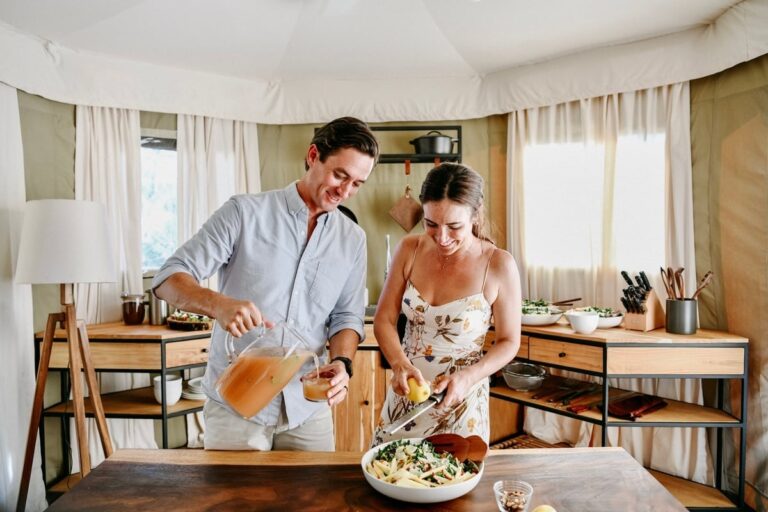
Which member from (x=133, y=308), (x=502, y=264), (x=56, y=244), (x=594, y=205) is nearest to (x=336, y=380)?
(x=502, y=264)

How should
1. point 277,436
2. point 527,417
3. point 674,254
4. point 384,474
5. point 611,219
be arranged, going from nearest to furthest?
point 384,474, point 277,436, point 674,254, point 611,219, point 527,417

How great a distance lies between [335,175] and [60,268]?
1718 mm

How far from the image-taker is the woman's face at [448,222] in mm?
1710

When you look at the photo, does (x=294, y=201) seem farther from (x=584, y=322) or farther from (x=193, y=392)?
(x=193, y=392)

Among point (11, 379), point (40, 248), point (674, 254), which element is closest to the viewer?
point (40, 248)

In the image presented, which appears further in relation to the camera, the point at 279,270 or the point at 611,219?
the point at 611,219

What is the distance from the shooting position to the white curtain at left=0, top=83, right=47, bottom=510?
2680 millimetres

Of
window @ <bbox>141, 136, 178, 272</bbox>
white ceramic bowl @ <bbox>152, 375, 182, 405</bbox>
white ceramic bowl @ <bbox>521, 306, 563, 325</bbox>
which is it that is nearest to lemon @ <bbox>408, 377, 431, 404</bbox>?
white ceramic bowl @ <bbox>521, 306, 563, 325</bbox>

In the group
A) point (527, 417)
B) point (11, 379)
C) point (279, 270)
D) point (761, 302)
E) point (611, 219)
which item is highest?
point (611, 219)

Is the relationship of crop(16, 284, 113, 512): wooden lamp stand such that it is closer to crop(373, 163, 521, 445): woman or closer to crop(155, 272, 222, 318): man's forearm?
crop(155, 272, 222, 318): man's forearm

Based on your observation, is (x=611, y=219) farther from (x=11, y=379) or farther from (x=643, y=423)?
(x=11, y=379)

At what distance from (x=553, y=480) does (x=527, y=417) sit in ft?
7.75

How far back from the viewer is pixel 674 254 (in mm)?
2980

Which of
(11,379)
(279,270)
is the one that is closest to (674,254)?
(279,270)
